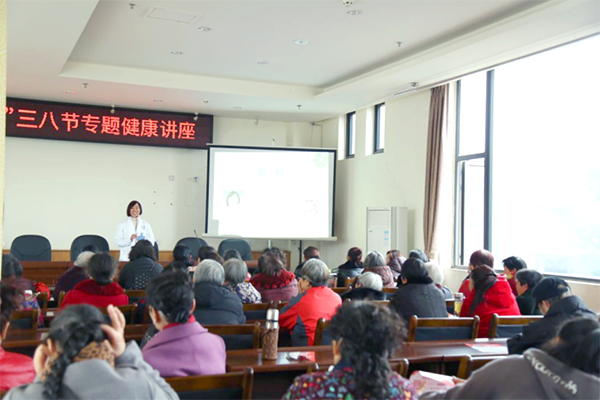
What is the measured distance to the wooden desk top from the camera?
277cm

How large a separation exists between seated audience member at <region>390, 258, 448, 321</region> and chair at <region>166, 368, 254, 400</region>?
7.07ft

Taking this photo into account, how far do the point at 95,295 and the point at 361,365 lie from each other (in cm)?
288

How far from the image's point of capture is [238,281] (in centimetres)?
460

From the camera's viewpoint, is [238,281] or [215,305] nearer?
[215,305]

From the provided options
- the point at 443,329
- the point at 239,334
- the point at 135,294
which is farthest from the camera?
the point at 135,294

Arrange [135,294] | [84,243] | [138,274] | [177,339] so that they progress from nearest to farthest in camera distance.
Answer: [177,339], [135,294], [138,274], [84,243]

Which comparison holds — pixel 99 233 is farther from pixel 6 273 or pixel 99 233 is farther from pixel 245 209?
pixel 6 273

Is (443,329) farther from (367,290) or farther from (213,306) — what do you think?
(213,306)

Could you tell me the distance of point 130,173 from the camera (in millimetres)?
10531

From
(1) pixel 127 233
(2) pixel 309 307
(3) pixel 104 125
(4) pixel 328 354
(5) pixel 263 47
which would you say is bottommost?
(4) pixel 328 354

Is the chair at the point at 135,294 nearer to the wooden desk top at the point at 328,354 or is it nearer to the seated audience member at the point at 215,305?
the seated audience member at the point at 215,305

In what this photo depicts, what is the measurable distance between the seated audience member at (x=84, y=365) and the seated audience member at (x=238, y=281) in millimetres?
2803

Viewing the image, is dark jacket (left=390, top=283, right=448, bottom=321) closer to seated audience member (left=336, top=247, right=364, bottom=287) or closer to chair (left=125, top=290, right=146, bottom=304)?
chair (left=125, top=290, right=146, bottom=304)

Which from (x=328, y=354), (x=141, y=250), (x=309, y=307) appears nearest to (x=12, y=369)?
(x=328, y=354)
